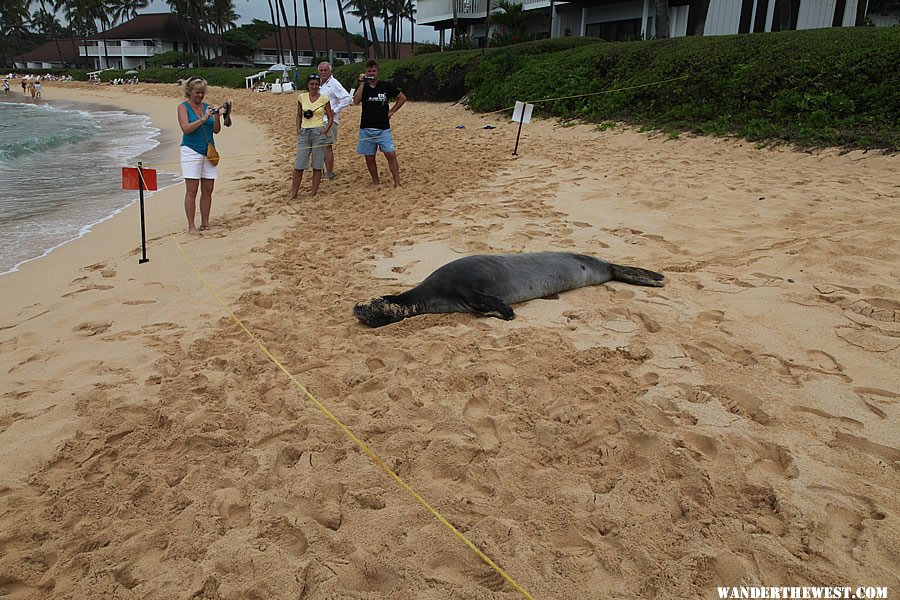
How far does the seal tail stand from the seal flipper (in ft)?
3.55

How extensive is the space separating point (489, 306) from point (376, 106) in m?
4.94

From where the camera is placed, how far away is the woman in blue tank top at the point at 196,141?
6020mm

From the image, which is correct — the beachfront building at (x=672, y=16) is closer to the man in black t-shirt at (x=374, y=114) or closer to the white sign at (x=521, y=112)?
the white sign at (x=521, y=112)

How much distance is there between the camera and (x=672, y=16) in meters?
21.5

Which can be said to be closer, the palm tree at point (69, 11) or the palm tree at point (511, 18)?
the palm tree at point (511, 18)

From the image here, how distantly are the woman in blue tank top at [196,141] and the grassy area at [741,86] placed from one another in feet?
27.0

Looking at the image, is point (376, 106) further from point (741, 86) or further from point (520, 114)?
point (741, 86)

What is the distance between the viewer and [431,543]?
2.17 m

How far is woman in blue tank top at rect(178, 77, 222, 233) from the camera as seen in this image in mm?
6020

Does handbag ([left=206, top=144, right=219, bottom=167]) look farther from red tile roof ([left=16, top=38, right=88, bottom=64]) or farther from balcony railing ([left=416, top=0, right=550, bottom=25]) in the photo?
red tile roof ([left=16, top=38, right=88, bottom=64])

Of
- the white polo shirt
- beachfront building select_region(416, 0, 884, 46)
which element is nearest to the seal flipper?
the white polo shirt

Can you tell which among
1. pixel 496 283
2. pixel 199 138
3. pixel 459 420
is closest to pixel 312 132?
pixel 199 138

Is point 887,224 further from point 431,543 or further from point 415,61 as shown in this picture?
point 415,61

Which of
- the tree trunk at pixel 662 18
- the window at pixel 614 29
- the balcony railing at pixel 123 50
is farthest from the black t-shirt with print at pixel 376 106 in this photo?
the balcony railing at pixel 123 50
